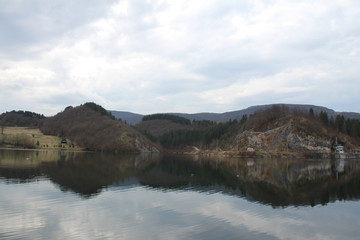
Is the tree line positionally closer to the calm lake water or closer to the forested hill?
the forested hill

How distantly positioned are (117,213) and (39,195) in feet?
40.1

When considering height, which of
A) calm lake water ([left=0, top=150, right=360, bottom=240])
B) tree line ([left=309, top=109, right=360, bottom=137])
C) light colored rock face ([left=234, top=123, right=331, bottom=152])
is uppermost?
tree line ([left=309, top=109, right=360, bottom=137])

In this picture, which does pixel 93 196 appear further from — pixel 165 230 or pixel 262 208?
pixel 262 208

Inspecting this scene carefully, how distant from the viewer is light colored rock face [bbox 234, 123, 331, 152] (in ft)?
522

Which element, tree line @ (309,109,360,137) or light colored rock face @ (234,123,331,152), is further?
tree line @ (309,109,360,137)

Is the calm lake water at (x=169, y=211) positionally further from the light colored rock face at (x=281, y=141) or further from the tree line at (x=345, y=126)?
the tree line at (x=345, y=126)

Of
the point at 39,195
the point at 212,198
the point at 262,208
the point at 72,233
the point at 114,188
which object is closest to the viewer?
the point at 72,233

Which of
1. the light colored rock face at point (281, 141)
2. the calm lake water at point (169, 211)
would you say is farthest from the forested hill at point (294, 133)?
the calm lake water at point (169, 211)

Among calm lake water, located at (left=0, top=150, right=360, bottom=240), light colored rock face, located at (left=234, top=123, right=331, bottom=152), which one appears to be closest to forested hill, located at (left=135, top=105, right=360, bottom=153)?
light colored rock face, located at (left=234, top=123, right=331, bottom=152)

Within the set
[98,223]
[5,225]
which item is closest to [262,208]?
[98,223]

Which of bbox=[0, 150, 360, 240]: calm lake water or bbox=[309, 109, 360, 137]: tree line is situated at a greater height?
bbox=[309, 109, 360, 137]: tree line

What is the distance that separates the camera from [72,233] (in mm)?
22828

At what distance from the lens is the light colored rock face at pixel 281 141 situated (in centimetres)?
15925

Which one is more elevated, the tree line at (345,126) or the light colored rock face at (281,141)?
the tree line at (345,126)
